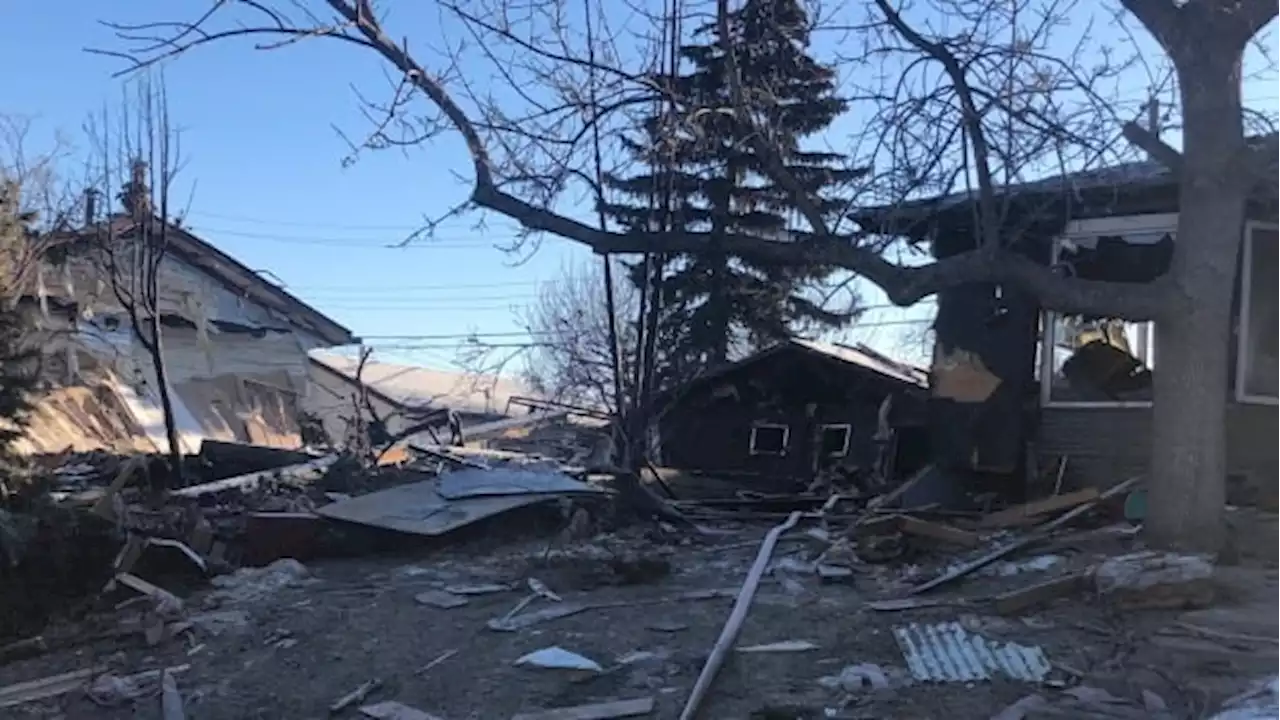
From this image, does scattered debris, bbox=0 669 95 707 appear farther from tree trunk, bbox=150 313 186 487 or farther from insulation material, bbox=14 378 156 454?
insulation material, bbox=14 378 156 454

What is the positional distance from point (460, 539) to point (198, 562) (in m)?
2.32

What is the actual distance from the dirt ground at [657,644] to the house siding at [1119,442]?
3.00m

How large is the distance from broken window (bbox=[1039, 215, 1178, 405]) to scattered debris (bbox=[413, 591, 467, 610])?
667 centimetres

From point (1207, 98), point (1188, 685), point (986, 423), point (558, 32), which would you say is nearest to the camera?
point (1188, 685)

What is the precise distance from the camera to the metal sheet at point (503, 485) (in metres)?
11.4

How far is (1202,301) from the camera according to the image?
7535 mm

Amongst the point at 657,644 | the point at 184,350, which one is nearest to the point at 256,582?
the point at 657,644

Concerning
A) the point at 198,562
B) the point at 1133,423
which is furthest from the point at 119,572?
the point at 1133,423

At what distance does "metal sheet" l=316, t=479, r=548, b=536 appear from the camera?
1050 centimetres

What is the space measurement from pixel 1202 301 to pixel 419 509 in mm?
6888

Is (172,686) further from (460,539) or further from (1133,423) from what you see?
(1133,423)

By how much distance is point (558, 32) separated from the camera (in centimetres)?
1008

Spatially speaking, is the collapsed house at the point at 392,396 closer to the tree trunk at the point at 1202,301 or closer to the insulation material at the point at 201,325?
the insulation material at the point at 201,325

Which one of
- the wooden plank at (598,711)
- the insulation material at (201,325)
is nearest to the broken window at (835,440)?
the wooden plank at (598,711)
